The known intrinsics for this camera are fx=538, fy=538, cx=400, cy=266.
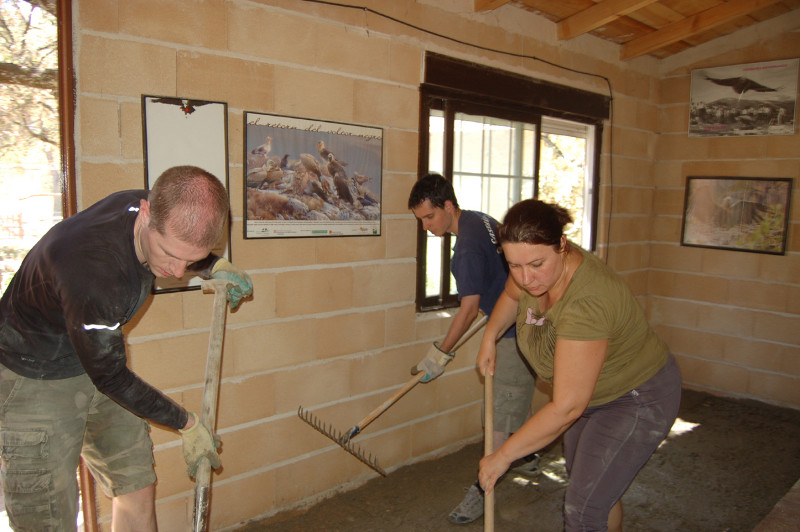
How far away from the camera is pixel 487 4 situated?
3012mm

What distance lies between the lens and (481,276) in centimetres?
245

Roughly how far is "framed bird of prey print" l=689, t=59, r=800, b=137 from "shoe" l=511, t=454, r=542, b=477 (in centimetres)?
307

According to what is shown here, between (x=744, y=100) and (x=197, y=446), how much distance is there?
4491mm

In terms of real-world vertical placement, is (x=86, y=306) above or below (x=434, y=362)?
above

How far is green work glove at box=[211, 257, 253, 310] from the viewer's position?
79.5 inches

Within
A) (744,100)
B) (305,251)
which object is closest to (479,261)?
(305,251)

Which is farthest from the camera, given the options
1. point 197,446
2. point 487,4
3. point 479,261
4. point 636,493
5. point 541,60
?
point 541,60

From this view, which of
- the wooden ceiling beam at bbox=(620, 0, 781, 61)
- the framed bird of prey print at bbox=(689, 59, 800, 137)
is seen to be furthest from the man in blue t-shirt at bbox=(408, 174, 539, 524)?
the framed bird of prey print at bbox=(689, 59, 800, 137)

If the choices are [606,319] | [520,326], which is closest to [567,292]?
[606,319]

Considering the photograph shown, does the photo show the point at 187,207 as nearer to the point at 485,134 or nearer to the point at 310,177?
the point at 310,177

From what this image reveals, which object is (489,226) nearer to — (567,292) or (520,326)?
(520,326)

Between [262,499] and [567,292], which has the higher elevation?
[567,292]

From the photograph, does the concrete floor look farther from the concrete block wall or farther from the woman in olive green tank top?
the woman in olive green tank top

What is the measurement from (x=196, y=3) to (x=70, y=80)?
0.56 metres
